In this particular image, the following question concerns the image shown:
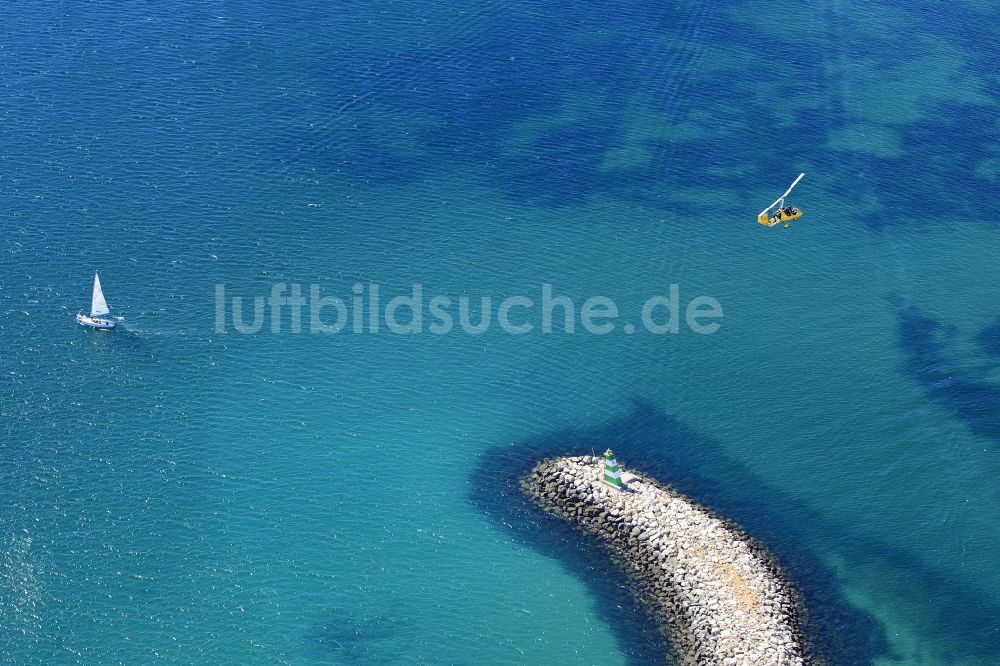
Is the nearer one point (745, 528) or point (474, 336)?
point (745, 528)

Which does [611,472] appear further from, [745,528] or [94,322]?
[94,322]

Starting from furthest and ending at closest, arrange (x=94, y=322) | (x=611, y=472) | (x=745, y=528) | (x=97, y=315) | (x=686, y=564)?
1. (x=97, y=315)
2. (x=94, y=322)
3. (x=611, y=472)
4. (x=745, y=528)
5. (x=686, y=564)

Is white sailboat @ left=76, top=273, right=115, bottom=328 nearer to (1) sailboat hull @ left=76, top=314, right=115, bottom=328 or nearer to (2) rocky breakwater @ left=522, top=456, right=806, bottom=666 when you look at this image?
Result: (1) sailboat hull @ left=76, top=314, right=115, bottom=328

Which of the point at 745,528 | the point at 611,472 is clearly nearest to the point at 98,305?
the point at 611,472

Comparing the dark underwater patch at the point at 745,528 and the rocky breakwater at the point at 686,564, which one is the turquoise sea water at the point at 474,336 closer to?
the dark underwater patch at the point at 745,528

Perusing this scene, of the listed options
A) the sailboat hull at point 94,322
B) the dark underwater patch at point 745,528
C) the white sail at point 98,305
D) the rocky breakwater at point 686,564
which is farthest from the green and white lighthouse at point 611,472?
the white sail at point 98,305

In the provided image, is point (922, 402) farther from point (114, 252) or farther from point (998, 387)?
point (114, 252)

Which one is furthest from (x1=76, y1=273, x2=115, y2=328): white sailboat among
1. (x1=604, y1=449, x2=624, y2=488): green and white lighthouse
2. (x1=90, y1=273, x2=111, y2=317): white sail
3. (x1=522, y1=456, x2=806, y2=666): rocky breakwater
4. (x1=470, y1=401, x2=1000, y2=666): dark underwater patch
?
(x1=604, y1=449, x2=624, y2=488): green and white lighthouse
